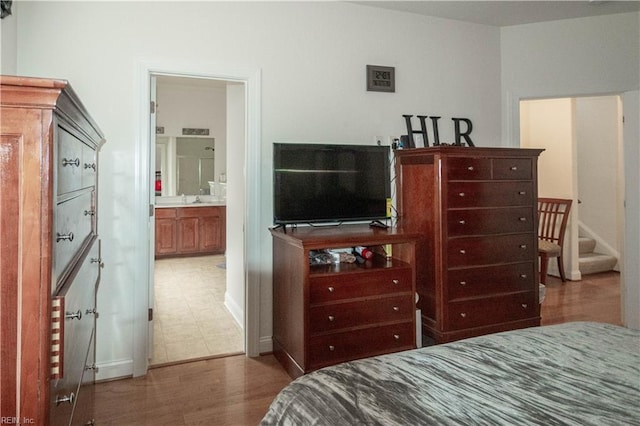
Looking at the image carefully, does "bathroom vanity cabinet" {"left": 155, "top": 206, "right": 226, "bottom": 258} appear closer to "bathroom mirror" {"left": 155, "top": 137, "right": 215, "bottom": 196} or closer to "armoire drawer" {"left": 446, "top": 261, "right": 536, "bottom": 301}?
"bathroom mirror" {"left": 155, "top": 137, "right": 215, "bottom": 196}

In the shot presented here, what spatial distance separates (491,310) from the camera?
9.90 feet

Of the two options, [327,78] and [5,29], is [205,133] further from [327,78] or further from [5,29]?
[5,29]

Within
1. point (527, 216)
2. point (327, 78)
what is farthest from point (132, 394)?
point (527, 216)

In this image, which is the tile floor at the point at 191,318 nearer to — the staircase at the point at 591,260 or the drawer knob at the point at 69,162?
the drawer knob at the point at 69,162

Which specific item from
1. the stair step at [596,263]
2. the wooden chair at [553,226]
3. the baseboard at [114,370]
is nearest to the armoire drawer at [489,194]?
the wooden chair at [553,226]

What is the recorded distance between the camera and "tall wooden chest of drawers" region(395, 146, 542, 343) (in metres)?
2.87

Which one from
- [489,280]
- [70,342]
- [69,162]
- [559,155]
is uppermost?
[559,155]

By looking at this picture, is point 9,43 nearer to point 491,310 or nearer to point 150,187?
point 150,187

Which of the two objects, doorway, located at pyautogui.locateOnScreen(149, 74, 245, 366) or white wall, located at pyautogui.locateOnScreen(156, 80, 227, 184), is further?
white wall, located at pyautogui.locateOnScreen(156, 80, 227, 184)

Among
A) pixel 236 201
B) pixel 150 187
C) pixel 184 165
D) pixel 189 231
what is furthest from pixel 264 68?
pixel 184 165

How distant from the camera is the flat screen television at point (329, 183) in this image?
280cm

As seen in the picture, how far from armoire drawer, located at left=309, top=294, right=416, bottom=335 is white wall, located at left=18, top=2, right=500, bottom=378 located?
0.71m

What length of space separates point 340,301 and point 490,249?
1.31m

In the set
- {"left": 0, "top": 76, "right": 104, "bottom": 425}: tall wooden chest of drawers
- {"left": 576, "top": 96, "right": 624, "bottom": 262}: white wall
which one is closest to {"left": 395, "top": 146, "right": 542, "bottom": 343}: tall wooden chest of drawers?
{"left": 0, "top": 76, "right": 104, "bottom": 425}: tall wooden chest of drawers
